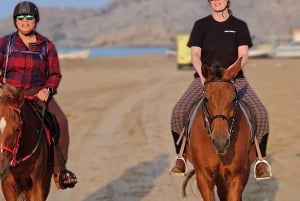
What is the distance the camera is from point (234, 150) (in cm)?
683

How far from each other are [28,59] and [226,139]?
232 cm

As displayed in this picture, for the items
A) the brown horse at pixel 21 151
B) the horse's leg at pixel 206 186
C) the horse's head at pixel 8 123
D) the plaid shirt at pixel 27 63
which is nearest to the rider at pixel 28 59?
the plaid shirt at pixel 27 63

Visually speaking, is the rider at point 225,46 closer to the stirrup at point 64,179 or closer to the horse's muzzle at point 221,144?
the stirrup at point 64,179

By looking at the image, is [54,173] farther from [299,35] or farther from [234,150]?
[299,35]

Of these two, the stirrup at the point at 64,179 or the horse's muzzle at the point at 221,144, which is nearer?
the horse's muzzle at the point at 221,144

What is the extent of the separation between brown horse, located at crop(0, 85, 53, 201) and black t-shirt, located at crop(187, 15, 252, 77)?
6.79 ft

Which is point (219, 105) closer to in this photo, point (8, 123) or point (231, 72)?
point (231, 72)

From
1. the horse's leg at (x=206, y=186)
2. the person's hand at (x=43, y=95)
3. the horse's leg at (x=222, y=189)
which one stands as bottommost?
the horse's leg at (x=222, y=189)

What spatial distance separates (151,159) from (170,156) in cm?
47

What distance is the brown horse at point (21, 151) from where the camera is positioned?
589 cm

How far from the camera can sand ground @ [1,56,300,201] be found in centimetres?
1006

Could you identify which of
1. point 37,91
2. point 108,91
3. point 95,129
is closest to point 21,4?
point 37,91

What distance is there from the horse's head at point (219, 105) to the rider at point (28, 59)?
1.74 m

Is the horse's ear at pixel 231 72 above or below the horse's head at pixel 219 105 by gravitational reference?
above
